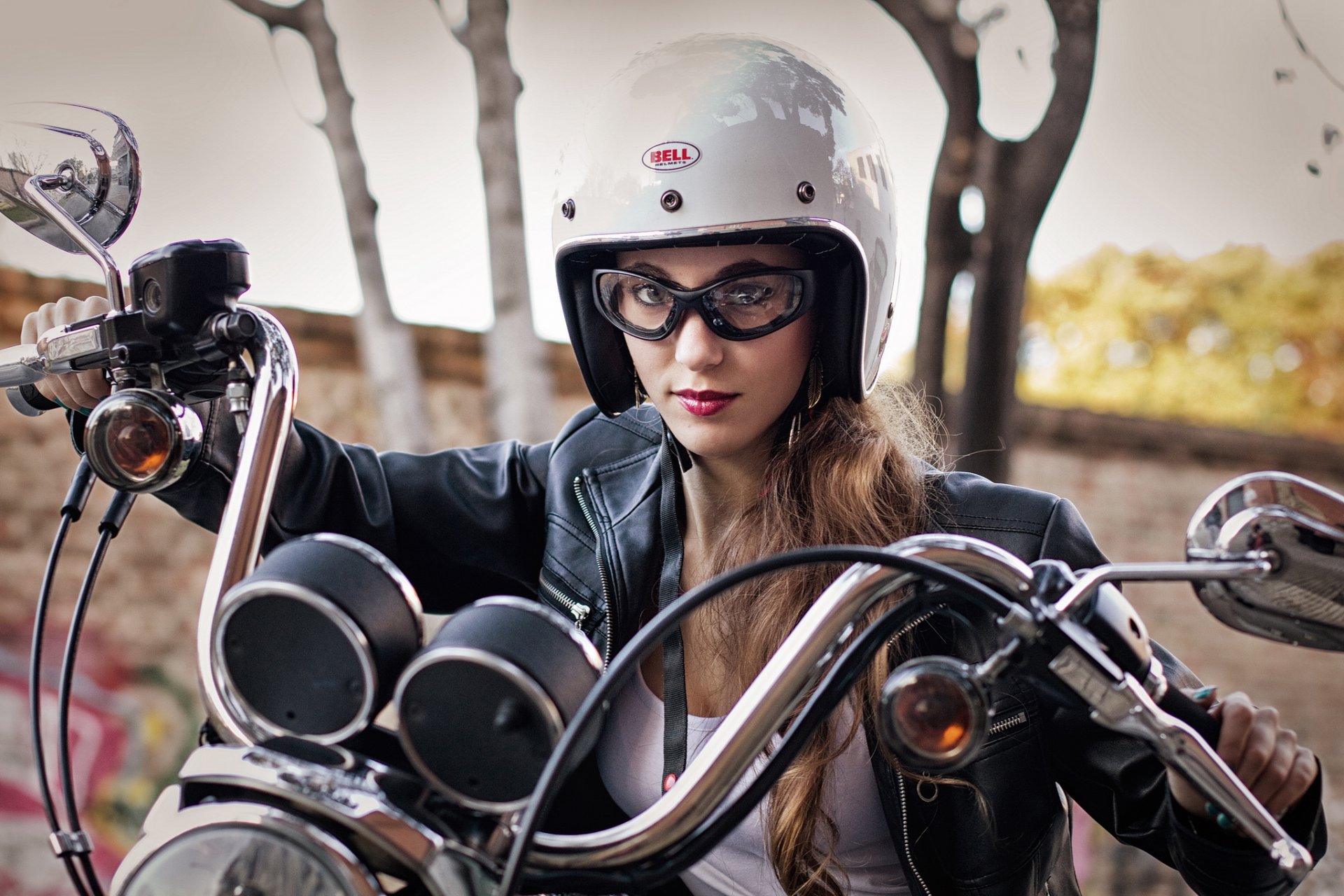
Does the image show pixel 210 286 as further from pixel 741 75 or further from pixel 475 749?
pixel 741 75

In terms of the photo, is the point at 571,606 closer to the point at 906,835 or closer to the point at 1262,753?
the point at 906,835

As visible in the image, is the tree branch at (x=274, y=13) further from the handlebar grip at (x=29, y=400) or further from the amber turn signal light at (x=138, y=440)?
the amber turn signal light at (x=138, y=440)

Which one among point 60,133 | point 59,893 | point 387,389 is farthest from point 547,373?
point 60,133

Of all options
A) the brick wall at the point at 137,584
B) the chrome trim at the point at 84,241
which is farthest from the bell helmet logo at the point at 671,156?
the brick wall at the point at 137,584

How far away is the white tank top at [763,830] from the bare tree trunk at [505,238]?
2.81 m

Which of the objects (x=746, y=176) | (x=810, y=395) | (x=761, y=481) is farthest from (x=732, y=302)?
(x=761, y=481)

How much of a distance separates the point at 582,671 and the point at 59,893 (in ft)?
15.6

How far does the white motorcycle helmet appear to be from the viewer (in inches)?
59.9

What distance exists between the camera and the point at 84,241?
3.93 feet

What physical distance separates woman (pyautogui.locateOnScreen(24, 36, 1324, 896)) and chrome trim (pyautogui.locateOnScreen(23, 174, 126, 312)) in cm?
16

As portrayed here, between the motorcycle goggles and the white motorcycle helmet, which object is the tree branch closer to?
the white motorcycle helmet

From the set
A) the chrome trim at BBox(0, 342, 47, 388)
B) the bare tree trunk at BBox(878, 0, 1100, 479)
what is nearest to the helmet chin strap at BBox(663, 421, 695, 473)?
the chrome trim at BBox(0, 342, 47, 388)

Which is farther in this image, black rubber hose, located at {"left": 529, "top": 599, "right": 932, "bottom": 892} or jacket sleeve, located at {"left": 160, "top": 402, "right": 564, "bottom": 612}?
jacket sleeve, located at {"left": 160, "top": 402, "right": 564, "bottom": 612}

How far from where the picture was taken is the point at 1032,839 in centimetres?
153
